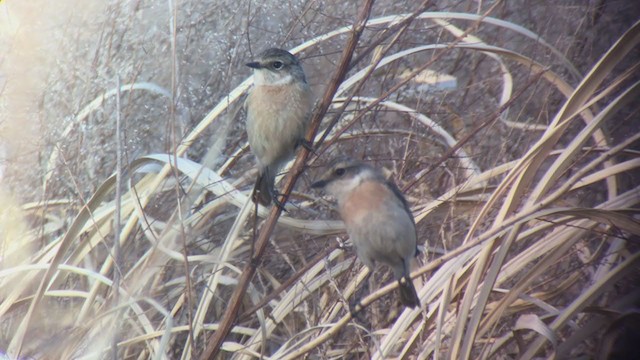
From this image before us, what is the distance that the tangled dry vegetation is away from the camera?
2.31 m

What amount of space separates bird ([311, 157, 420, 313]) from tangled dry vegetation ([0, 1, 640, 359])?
5.1 inches

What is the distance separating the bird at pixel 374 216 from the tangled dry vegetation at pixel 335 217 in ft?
0.43

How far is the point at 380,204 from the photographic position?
7.88ft

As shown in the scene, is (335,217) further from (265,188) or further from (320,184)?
(320,184)

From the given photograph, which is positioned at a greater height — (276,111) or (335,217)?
(276,111)

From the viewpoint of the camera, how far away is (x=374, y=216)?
2.38 meters

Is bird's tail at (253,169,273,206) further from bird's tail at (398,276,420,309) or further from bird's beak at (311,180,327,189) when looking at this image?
bird's tail at (398,276,420,309)

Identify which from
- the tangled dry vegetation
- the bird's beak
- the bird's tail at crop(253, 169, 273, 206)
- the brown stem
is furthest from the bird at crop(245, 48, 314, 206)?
the brown stem

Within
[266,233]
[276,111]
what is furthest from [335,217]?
[266,233]

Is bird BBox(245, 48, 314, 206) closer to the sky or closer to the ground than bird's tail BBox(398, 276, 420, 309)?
closer to the sky

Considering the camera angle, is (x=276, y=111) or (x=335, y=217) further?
(x=335, y=217)

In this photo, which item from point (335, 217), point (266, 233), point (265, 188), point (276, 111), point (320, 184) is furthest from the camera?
point (335, 217)

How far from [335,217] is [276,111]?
73cm

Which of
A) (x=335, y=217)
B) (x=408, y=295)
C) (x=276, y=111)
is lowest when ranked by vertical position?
(x=335, y=217)
